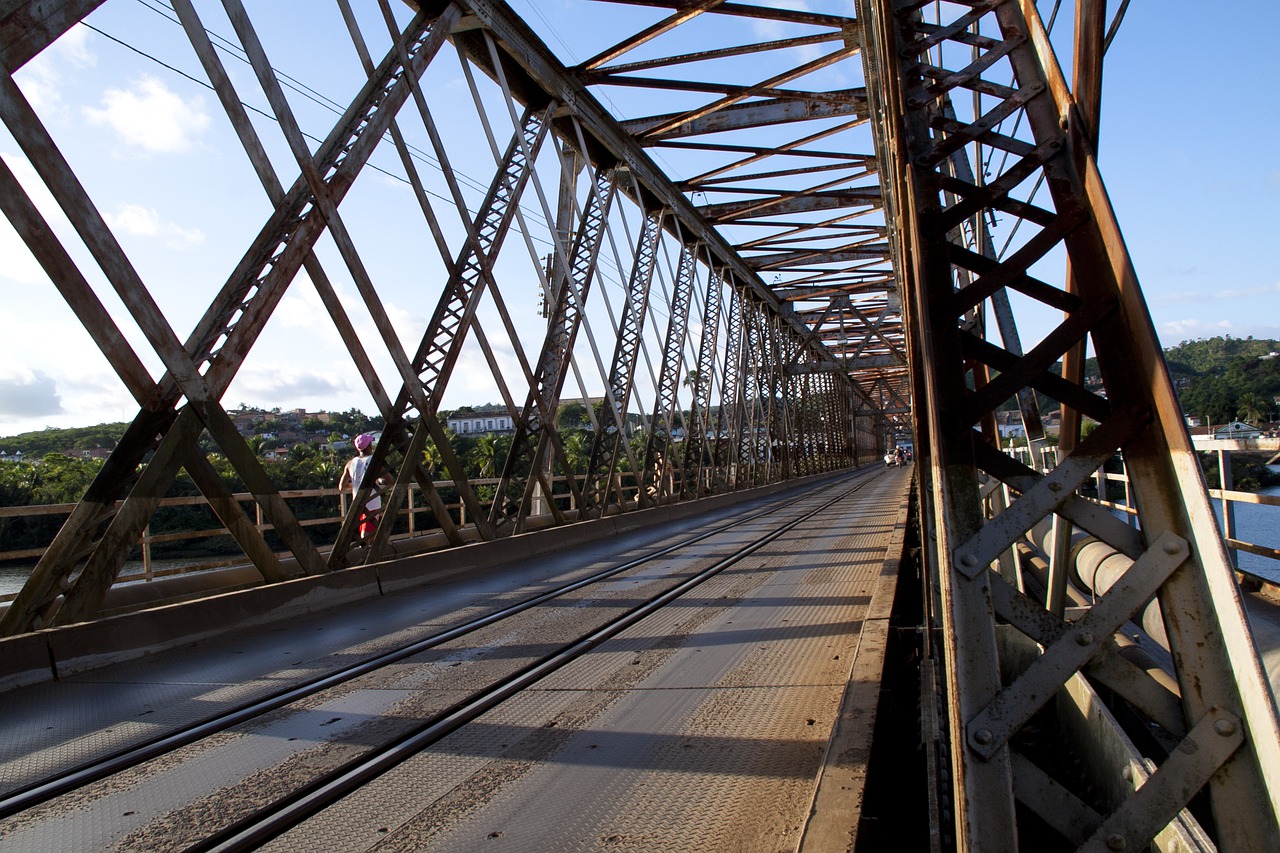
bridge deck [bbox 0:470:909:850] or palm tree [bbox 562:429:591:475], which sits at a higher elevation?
palm tree [bbox 562:429:591:475]

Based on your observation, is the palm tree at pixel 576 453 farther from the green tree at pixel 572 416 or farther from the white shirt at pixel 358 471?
the green tree at pixel 572 416

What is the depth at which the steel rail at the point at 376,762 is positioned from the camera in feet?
9.59

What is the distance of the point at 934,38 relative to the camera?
4.36m

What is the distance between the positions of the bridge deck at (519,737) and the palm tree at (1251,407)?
11.4 ft

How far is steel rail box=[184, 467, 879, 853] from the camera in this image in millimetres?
2924

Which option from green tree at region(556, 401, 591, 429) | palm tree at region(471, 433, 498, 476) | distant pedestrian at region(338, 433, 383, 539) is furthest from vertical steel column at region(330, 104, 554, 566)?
green tree at region(556, 401, 591, 429)

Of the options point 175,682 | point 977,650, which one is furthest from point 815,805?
point 175,682

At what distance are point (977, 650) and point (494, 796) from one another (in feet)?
6.11

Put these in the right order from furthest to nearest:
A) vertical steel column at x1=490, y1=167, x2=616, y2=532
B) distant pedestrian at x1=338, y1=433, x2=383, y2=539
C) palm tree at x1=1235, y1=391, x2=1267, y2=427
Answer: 1. vertical steel column at x1=490, y1=167, x2=616, y2=532
2. distant pedestrian at x1=338, y1=433, x2=383, y2=539
3. palm tree at x1=1235, y1=391, x2=1267, y2=427

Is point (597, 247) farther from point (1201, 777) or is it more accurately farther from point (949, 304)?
point (1201, 777)

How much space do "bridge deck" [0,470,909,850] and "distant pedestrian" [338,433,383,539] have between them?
9.06 feet

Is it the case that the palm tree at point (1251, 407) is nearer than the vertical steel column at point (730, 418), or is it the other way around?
the palm tree at point (1251, 407)

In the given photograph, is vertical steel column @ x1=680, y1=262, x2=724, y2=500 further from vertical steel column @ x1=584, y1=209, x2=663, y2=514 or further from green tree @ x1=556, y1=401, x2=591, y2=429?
green tree @ x1=556, y1=401, x2=591, y2=429

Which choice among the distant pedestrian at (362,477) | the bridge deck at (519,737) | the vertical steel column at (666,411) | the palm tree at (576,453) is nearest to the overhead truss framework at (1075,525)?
the bridge deck at (519,737)
